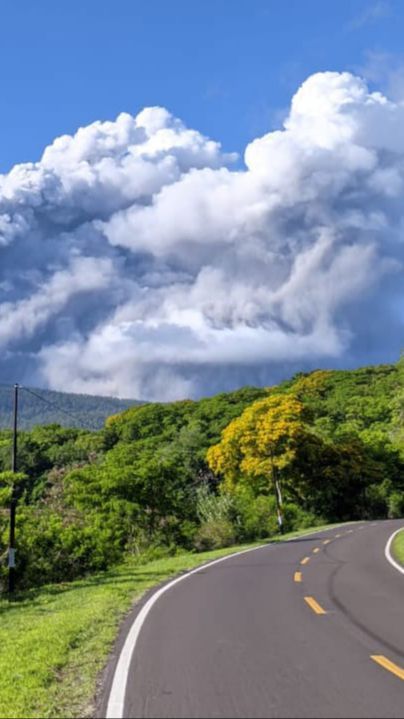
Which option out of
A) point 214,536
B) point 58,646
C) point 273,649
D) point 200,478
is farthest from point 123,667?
point 200,478

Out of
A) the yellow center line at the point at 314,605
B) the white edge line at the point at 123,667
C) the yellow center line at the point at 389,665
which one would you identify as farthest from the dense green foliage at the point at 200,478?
the yellow center line at the point at 389,665

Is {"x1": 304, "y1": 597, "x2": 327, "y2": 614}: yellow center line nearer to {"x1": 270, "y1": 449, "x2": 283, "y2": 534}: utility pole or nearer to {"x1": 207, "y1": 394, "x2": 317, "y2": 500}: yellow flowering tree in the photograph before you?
{"x1": 270, "y1": 449, "x2": 283, "y2": 534}: utility pole

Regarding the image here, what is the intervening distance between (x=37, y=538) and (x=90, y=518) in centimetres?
633

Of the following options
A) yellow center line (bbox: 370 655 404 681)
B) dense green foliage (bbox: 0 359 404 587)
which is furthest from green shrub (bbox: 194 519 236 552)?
yellow center line (bbox: 370 655 404 681)

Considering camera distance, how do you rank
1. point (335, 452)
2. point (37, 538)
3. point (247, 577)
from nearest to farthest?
point (247, 577), point (37, 538), point (335, 452)

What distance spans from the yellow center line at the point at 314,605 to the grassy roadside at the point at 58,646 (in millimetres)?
3317

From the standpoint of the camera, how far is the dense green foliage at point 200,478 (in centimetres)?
2708

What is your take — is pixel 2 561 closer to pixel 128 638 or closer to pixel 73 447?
pixel 128 638

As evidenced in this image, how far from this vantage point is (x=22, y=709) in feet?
19.8

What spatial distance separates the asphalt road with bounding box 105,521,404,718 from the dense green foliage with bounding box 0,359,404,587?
10252mm

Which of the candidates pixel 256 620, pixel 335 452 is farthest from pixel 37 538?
pixel 335 452

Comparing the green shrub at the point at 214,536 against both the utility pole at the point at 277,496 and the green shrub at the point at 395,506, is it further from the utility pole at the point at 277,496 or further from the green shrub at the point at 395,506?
the green shrub at the point at 395,506

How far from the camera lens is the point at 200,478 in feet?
202

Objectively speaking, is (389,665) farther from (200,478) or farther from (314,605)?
(200,478)
